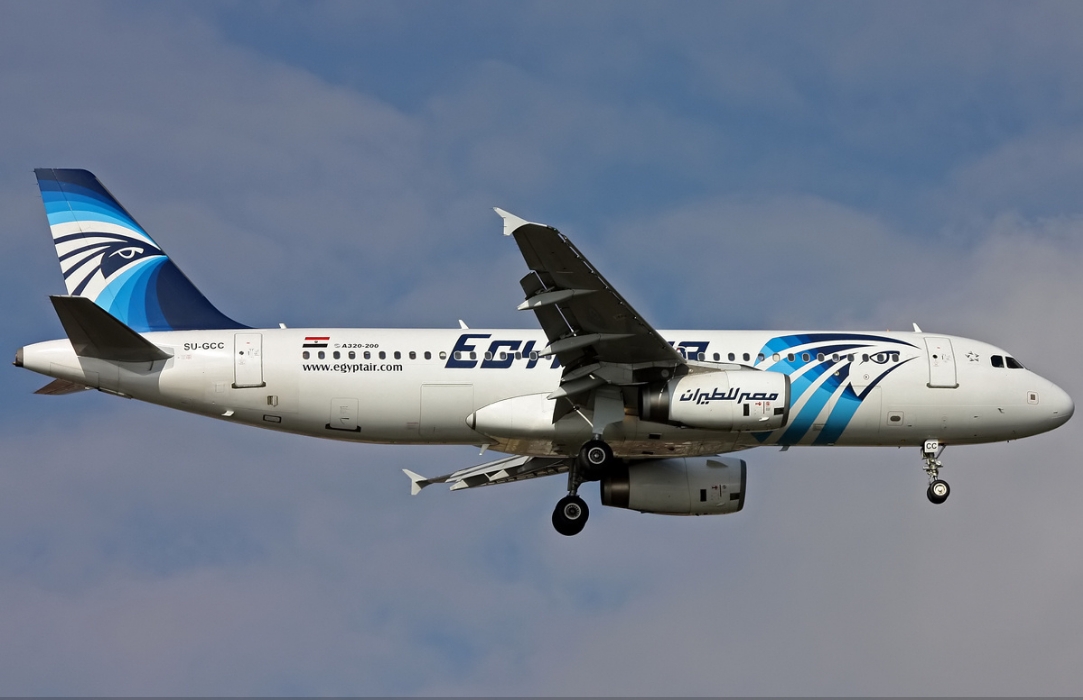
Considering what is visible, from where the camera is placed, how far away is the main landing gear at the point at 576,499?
3141 centimetres

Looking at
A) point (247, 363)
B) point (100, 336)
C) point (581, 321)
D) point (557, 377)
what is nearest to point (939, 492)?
point (557, 377)

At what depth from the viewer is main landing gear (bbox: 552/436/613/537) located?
3141 centimetres

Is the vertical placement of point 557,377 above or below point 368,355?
below

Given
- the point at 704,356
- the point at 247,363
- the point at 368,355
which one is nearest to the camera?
the point at 247,363

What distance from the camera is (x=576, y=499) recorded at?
33469mm

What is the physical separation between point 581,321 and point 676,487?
7.01 metres

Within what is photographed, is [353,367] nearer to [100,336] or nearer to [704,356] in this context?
[100,336]

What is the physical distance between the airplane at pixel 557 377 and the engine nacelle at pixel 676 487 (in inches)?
1.9

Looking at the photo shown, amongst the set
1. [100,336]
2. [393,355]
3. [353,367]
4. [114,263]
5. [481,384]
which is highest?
[114,263]

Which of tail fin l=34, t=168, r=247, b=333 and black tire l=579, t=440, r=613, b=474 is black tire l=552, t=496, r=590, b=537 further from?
tail fin l=34, t=168, r=247, b=333

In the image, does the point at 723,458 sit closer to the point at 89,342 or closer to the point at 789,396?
the point at 789,396

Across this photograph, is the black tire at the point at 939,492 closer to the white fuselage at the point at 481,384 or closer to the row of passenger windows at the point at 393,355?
the white fuselage at the point at 481,384

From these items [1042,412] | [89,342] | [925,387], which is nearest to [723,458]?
[925,387]

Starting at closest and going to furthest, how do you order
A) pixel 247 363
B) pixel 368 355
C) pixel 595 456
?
pixel 595 456 < pixel 247 363 < pixel 368 355
